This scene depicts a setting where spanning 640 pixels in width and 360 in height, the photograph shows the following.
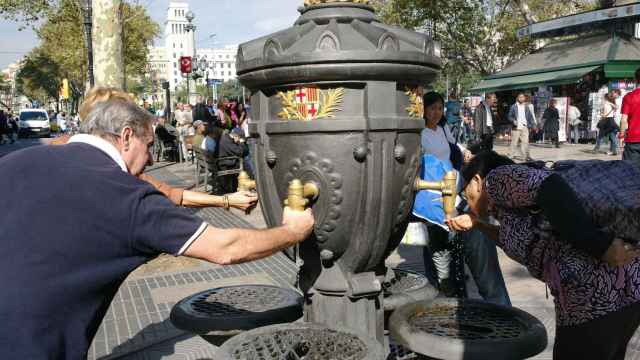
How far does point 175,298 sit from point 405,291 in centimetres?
249

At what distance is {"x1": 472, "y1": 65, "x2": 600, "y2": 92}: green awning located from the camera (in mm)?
20505

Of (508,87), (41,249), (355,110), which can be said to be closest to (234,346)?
(41,249)

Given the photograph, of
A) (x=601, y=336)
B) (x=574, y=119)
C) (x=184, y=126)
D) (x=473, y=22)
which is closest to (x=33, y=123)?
(x=184, y=126)

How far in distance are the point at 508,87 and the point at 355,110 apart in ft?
77.9

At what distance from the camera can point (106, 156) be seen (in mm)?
2041

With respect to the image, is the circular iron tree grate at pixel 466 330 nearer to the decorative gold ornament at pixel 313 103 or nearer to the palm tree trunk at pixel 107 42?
the decorative gold ornament at pixel 313 103

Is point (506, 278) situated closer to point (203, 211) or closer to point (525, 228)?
point (525, 228)

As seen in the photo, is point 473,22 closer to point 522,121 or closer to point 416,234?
point 522,121

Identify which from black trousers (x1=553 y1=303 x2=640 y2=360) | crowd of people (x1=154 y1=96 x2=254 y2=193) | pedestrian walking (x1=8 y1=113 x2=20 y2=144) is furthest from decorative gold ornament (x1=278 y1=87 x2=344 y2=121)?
pedestrian walking (x1=8 y1=113 x2=20 y2=144)

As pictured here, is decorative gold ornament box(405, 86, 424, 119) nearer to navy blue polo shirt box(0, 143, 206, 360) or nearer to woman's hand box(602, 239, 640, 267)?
woman's hand box(602, 239, 640, 267)

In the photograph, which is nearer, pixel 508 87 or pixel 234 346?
pixel 234 346

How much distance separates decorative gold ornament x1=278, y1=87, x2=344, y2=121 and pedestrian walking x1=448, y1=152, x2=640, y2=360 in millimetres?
724

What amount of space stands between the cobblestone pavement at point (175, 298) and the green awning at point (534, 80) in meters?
17.0

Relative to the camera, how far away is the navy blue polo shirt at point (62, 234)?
1879 millimetres
